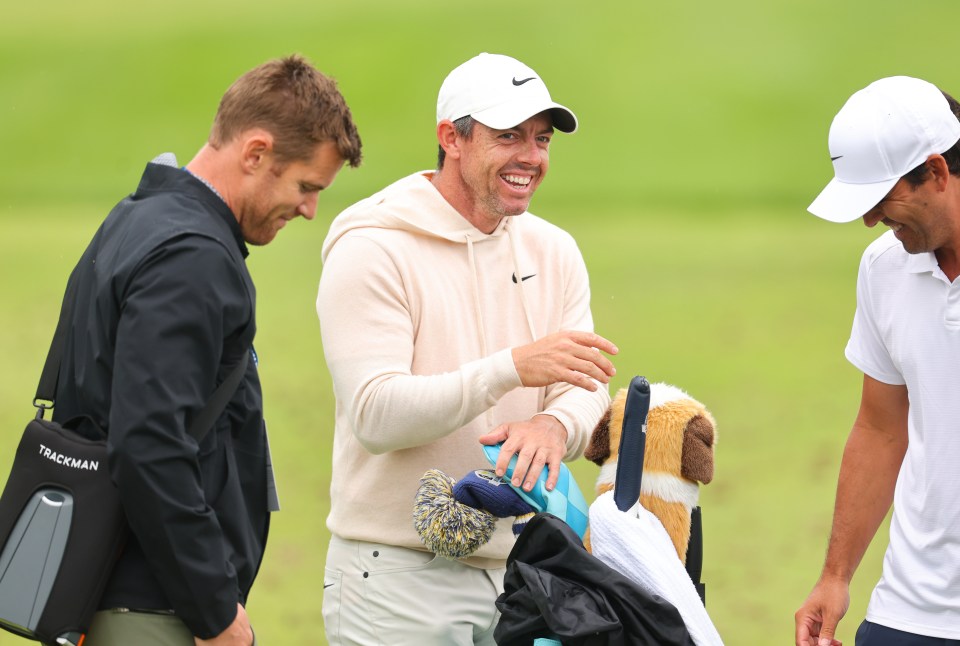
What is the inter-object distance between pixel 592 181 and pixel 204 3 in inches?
179

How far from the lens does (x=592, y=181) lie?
11.6m

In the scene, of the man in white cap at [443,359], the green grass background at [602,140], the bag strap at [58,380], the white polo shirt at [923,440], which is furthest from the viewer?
the green grass background at [602,140]

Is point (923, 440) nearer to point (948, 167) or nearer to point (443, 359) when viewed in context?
point (948, 167)

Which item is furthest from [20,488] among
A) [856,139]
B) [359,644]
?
[856,139]

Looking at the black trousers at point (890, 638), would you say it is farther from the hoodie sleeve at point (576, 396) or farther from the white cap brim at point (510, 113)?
the white cap brim at point (510, 113)

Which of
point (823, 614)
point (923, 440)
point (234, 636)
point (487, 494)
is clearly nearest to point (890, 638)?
point (823, 614)

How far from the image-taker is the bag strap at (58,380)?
1966mm

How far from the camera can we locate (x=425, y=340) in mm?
2426

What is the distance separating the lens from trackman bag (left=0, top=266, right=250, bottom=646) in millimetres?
1912

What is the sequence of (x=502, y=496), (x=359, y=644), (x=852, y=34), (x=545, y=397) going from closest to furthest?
(x=502, y=496)
(x=359, y=644)
(x=545, y=397)
(x=852, y=34)

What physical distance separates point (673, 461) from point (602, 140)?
1007cm

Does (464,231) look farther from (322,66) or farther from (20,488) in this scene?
(322,66)

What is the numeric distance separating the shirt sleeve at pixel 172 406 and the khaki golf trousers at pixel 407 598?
52 centimetres

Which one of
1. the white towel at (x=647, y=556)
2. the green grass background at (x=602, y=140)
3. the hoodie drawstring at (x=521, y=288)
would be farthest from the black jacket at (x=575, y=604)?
the green grass background at (x=602, y=140)
